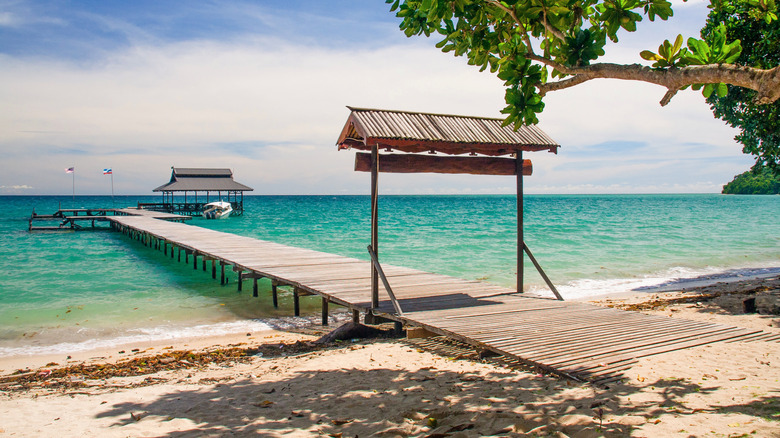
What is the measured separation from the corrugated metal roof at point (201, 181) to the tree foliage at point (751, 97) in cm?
4118

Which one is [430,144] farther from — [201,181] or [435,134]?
[201,181]

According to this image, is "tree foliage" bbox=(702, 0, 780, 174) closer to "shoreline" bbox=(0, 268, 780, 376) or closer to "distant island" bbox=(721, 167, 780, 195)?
"shoreline" bbox=(0, 268, 780, 376)

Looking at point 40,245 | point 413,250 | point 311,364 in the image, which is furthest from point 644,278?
point 40,245

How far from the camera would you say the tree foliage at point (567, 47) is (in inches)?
146

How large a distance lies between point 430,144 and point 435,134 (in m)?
0.17

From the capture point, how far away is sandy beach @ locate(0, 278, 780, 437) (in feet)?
13.4

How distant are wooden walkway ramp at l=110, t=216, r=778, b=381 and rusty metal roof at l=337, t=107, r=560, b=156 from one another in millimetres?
2426

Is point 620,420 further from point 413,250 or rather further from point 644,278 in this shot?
point 413,250

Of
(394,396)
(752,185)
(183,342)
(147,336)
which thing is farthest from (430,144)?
(752,185)

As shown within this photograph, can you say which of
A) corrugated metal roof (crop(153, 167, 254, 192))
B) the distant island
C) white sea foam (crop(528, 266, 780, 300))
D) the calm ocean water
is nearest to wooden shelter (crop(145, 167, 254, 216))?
corrugated metal roof (crop(153, 167, 254, 192))

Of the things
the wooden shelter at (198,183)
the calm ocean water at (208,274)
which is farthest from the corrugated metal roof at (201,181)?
the calm ocean water at (208,274)

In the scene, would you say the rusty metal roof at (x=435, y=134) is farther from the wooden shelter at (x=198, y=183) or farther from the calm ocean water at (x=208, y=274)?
the wooden shelter at (x=198, y=183)

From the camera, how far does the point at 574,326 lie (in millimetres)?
6648

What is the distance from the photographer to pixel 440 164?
794 cm
